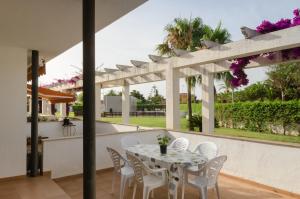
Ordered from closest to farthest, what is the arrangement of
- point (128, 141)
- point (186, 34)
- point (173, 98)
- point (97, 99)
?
point (128, 141)
point (173, 98)
point (186, 34)
point (97, 99)

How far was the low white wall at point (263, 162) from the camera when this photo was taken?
15.4ft

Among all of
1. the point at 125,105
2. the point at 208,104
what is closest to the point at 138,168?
the point at 208,104

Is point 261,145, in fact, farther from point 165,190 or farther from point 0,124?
point 0,124

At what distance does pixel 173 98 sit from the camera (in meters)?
7.59

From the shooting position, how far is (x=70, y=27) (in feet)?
13.8

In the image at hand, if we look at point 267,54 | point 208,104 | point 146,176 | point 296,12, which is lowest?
point 146,176

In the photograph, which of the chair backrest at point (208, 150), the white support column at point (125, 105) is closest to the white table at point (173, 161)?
the chair backrest at point (208, 150)

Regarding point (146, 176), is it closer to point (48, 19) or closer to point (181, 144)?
point (181, 144)

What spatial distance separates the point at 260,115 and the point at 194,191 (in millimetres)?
10187

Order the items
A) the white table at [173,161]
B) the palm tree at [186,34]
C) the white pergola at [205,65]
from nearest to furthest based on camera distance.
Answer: the white table at [173,161] → the white pergola at [205,65] → the palm tree at [186,34]

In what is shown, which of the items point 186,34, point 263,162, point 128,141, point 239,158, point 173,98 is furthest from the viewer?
point 186,34

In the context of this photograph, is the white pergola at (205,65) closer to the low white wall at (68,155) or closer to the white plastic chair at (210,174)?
the low white wall at (68,155)

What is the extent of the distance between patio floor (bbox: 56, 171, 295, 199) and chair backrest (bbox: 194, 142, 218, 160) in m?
0.71

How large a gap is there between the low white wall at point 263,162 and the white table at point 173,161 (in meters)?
1.55
